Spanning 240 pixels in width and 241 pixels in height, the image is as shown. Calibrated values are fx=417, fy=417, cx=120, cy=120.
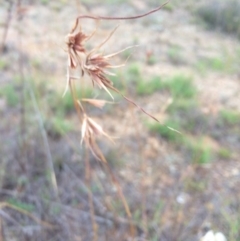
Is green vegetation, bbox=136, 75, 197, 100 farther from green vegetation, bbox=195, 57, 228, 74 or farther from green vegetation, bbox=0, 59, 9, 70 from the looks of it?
green vegetation, bbox=0, 59, 9, 70

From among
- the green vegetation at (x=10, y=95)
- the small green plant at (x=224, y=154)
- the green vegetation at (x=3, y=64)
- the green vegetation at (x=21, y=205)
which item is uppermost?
the green vegetation at (x=3, y=64)

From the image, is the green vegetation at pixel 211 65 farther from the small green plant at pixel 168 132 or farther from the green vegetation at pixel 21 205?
the green vegetation at pixel 21 205

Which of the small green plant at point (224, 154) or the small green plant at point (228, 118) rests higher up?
the small green plant at point (228, 118)

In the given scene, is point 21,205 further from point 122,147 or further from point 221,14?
point 221,14

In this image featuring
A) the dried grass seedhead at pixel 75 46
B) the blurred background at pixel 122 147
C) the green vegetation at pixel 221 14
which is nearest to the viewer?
the dried grass seedhead at pixel 75 46

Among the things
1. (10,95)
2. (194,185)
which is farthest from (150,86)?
(194,185)

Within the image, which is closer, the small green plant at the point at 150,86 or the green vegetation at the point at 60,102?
the green vegetation at the point at 60,102

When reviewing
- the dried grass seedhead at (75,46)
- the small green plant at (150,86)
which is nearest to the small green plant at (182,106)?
the small green plant at (150,86)
